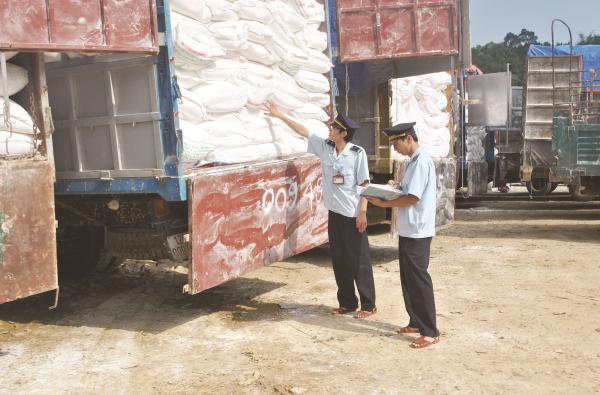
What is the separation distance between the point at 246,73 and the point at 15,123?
178cm

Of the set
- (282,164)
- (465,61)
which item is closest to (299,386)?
(282,164)

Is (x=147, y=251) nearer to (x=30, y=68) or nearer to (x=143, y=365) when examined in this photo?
(x=143, y=365)

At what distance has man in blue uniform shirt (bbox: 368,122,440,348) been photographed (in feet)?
14.4

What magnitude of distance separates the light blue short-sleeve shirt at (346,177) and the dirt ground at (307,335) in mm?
839

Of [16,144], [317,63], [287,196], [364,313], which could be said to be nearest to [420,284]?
[364,313]

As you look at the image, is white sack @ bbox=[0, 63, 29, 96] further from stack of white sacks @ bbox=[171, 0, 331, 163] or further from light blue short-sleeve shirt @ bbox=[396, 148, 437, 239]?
light blue short-sleeve shirt @ bbox=[396, 148, 437, 239]

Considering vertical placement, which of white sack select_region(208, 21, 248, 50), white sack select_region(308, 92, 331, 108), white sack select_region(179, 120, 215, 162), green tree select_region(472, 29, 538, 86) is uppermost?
green tree select_region(472, 29, 538, 86)

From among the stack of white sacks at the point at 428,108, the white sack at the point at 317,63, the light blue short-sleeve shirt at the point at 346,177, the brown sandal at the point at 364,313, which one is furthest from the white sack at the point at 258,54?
the stack of white sacks at the point at 428,108

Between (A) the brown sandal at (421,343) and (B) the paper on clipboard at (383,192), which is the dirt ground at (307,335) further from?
(B) the paper on clipboard at (383,192)

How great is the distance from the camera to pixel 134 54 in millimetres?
4289

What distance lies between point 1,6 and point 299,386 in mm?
2604

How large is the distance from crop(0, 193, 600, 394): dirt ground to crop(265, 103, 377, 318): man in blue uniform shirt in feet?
0.75

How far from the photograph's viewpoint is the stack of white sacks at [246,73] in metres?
4.66

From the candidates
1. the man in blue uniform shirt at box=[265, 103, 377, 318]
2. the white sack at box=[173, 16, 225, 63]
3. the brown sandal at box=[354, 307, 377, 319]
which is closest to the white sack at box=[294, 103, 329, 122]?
the man in blue uniform shirt at box=[265, 103, 377, 318]
